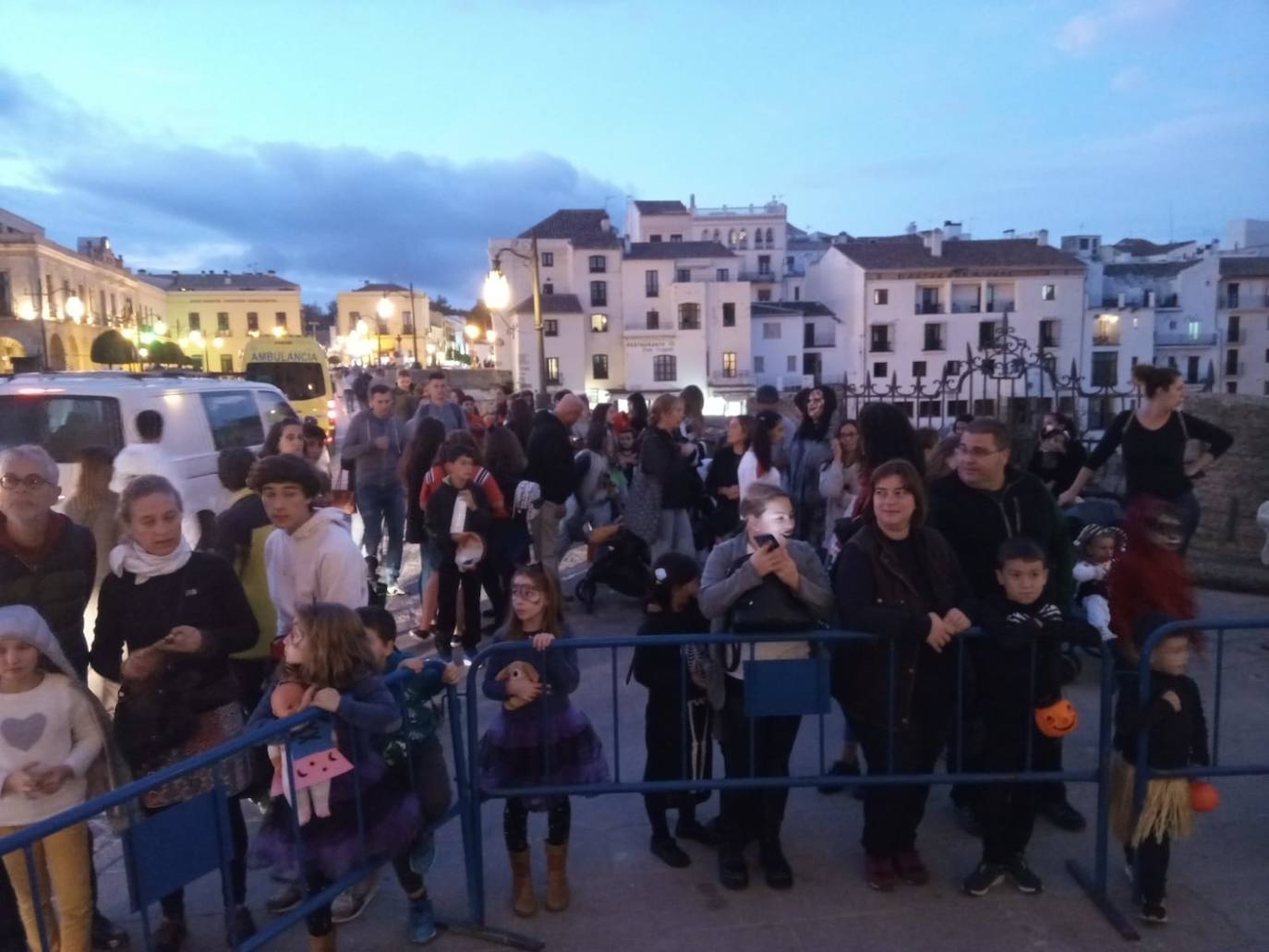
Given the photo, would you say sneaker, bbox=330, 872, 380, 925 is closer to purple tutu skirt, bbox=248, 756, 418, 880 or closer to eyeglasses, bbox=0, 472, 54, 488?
purple tutu skirt, bbox=248, 756, 418, 880

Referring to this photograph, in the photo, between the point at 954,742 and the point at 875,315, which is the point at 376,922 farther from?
the point at 875,315

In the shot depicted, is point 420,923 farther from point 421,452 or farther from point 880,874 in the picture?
point 421,452

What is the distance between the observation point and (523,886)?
349 cm

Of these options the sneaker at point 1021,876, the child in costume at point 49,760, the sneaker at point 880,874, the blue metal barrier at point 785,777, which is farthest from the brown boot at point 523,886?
the sneaker at point 1021,876

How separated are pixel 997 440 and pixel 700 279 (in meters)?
53.2

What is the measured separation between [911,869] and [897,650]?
942mm

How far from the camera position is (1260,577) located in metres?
7.53

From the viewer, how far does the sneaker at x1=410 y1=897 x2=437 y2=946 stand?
3.30 meters

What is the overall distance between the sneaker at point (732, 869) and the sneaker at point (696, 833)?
0.23m

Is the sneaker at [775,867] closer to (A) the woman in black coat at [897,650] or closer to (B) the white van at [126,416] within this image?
(A) the woman in black coat at [897,650]

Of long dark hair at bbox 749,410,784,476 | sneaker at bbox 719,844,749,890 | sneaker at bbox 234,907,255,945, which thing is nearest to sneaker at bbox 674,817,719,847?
sneaker at bbox 719,844,749,890

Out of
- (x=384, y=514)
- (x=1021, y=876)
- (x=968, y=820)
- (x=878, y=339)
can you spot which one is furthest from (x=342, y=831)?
(x=878, y=339)

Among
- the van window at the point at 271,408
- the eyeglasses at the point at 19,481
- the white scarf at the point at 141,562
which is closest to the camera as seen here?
the white scarf at the point at 141,562

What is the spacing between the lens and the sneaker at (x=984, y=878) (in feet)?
11.5
